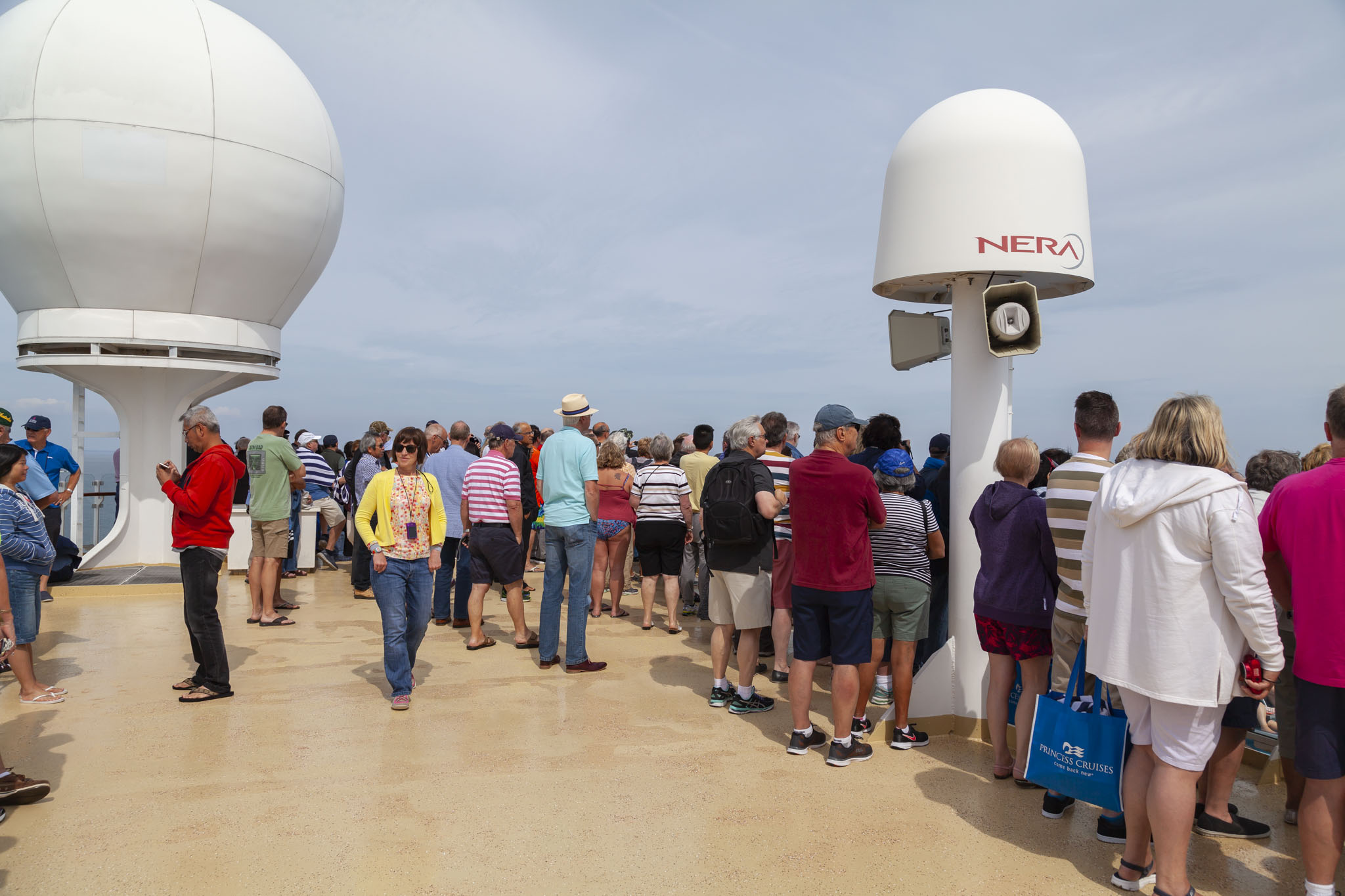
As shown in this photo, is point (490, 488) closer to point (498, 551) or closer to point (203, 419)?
point (498, 551)

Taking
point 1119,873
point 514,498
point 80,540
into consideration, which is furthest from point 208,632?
point 80,540

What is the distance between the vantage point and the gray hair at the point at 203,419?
5.70 metres

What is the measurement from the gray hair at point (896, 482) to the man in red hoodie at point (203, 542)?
13.5 ft

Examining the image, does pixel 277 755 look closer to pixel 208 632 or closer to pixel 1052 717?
pixel 208 632

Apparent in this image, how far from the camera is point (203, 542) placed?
18.0 feet

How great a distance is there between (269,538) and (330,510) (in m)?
3.21

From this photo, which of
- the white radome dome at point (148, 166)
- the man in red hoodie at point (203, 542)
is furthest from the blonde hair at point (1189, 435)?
the white radome dome at point (148, 166)

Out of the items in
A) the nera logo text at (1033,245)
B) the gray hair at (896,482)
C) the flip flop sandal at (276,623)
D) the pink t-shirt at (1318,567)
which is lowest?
the flip flop sandal at (276,623)

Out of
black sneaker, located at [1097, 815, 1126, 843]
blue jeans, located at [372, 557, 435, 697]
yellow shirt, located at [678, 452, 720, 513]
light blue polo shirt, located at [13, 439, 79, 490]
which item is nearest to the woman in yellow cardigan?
blue jeans, located at [372, 557, 435, 697]

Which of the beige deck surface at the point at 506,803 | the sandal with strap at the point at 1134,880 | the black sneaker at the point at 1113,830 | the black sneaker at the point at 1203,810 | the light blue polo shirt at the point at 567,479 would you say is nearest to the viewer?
the sandal with strap at the point at 1134,880

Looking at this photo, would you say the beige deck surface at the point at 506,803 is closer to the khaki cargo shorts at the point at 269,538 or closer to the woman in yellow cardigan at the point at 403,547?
the woman in yellow cardigan at the point at 403,547

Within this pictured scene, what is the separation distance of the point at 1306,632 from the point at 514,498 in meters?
5.12

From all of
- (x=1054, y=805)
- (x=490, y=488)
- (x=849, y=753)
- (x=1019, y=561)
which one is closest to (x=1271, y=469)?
(x=1019, y=561)

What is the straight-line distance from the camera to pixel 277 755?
4586 millimetres
